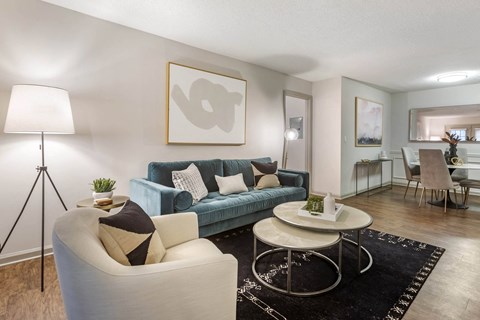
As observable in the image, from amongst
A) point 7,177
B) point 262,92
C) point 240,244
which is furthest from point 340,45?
point 7,177

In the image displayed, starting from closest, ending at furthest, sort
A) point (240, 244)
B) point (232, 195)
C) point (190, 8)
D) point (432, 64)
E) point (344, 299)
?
point (344, 299) → point (190, 8) → point (240, 244) → point (232, 195) → point (432, 64)

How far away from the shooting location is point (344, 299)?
5.86 ft

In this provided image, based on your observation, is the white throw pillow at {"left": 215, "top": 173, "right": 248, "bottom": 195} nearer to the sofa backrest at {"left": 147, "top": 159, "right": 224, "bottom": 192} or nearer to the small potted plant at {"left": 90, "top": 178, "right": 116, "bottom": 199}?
the sofa backrest at {"left": 147, "top": 159, "right": 224, "bottom": 192}

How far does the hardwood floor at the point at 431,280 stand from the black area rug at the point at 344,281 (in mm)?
97

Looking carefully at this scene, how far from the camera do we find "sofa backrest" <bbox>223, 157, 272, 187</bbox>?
357 cm

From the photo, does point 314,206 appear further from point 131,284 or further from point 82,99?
point 82,99

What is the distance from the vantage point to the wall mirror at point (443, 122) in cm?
532

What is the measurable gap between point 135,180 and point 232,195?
3.74 feet

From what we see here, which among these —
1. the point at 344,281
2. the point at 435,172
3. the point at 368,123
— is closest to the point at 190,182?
the point at 344,281

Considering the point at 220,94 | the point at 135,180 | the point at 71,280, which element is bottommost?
the point at 71,280

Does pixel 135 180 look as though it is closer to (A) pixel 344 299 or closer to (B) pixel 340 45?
(A) pixel 344 299

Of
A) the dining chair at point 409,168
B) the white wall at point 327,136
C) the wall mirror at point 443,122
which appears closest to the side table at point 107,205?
the white wall at point 327,136

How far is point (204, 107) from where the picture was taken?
3.47 meters

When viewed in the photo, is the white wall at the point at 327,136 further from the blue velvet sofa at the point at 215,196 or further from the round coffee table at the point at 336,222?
the round coffee table at the point at 336,222
